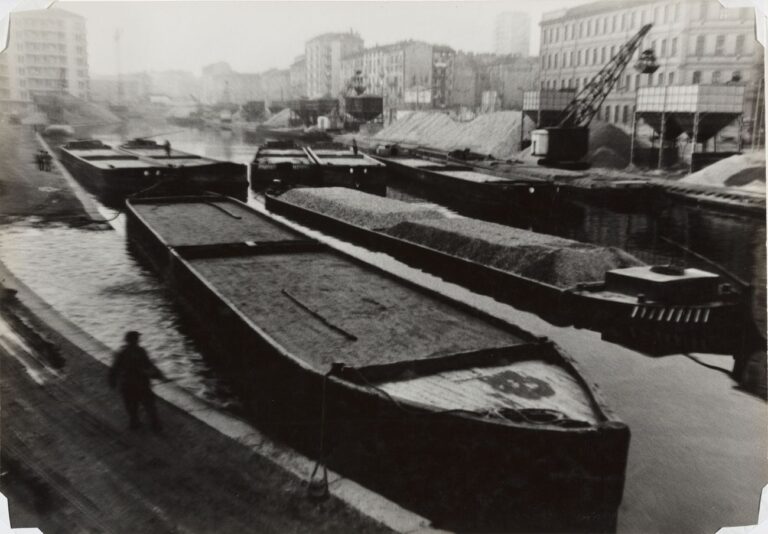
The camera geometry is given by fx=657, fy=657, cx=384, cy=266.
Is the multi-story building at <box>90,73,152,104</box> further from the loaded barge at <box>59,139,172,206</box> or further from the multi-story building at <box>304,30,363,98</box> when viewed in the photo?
the loaded barge at <box>59,139,172,206</box>

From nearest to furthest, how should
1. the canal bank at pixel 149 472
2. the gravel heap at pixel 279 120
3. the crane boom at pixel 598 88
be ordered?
the canal bank at pixel 149 472 < the crane boom at pixel 598 88 < the gravel heap at pixel 279 120

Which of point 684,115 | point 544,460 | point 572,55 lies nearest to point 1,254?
point 544,460

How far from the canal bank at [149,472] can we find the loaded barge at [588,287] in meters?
9.07

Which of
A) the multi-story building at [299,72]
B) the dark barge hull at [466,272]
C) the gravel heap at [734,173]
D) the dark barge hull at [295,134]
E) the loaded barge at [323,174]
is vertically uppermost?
the multi-story building at [299,72]

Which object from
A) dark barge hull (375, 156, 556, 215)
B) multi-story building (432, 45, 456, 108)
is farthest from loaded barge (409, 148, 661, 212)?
multi-story building (432, 45, 456, 108)

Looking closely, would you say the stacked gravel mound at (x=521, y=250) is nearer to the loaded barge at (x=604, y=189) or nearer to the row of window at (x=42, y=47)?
the row of window at (x=42, y=47)

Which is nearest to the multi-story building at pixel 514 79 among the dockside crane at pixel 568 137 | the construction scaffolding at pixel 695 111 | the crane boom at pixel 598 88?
the dockside crane at pixel 568 137

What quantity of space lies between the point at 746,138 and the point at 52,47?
139 feet

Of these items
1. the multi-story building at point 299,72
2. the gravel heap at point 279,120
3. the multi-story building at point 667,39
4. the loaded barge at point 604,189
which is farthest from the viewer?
the gravel heap at point 279,120

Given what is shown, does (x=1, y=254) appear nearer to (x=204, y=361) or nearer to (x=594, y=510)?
(x=204, y=361)

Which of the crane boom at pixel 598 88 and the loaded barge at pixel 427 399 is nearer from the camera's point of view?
the loaded barge at pixel 427 399

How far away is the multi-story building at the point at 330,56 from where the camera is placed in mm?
22498

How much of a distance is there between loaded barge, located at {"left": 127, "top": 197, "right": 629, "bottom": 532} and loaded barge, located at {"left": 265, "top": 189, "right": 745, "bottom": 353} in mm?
Answer: 4786

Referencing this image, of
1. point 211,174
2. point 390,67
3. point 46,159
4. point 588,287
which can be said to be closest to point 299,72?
point 211,174
